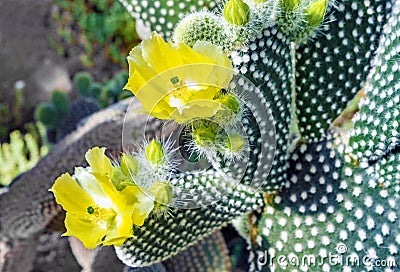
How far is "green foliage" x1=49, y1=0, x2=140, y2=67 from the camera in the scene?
9.24 feet

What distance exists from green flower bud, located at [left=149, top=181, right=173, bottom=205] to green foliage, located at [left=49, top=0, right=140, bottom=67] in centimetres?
185

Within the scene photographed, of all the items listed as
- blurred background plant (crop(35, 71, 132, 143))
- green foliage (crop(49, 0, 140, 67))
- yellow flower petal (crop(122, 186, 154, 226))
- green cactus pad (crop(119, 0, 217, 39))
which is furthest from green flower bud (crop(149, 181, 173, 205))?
green foliage (crop(49, 0, 140, 67))

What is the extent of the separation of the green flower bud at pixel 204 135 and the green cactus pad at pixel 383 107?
12.9 inches

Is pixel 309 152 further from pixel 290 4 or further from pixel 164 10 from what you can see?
pixel 164 10

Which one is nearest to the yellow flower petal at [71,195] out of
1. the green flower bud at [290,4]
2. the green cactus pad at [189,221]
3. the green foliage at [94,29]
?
the green cactus pad at [189,221]

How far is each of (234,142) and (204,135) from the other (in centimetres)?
6

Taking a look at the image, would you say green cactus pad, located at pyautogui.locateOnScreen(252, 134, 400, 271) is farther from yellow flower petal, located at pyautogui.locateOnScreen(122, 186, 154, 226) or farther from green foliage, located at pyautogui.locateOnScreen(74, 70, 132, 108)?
green foliage, located at pyautogui.locateOnScreen(74, 70, 132, 108)

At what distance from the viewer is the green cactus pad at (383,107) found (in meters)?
1.04

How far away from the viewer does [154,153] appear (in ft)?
3.14

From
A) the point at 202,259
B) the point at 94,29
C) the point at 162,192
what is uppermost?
the point at 94,29

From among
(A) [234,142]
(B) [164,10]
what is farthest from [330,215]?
(B) [164,10]

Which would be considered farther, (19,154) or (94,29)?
(94,29)

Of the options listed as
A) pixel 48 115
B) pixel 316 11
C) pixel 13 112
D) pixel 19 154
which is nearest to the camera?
pixel 316 11

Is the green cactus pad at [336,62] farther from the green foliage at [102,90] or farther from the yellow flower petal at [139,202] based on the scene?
the green foliage at [102,90]
